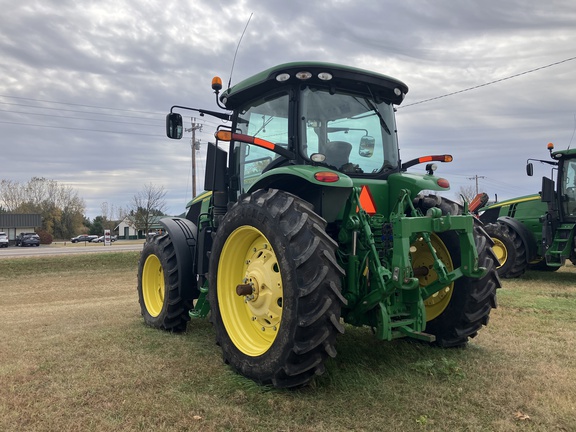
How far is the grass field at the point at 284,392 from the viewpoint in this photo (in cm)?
298

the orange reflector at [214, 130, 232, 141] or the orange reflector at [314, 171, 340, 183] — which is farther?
the orange reflector at [214, 130, 232, 141]

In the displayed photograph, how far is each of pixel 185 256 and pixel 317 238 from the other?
250 cm

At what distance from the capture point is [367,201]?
415 centimetres

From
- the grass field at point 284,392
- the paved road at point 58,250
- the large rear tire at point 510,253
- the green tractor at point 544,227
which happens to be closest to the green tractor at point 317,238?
the grass field at point 284,392

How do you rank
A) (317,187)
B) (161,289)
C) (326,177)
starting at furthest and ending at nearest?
(161,289) < (317,187) < (326,177)

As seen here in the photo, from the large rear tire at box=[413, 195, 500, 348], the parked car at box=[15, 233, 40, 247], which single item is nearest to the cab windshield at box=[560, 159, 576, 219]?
A: the large rear tire at box=[413, 195, 500, 348]

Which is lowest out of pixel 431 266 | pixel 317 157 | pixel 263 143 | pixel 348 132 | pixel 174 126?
pixel 431 266

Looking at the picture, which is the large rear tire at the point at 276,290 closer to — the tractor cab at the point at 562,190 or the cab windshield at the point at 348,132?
the cab windshield at the point at 348,132

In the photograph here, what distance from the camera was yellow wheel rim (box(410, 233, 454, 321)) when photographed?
449cm

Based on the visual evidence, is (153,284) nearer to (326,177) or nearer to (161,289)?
(161,289)

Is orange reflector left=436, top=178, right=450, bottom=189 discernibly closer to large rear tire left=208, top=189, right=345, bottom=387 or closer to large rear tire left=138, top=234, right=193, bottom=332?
large rear tire left=208, top=189, right=345, bottom=387

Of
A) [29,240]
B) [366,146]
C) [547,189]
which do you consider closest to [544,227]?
[547,189]

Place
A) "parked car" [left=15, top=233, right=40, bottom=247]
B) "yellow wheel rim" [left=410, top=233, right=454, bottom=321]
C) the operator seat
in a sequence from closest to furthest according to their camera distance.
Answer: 1. the operator seat
2. "yellow wheel rim" [left=410, top=233, right=454, bottom=321]
3. "parked car" [left=15, top=233, right=40, bottom=247]

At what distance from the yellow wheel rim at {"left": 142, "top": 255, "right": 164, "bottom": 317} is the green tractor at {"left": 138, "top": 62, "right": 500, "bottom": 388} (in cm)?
66
